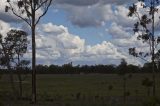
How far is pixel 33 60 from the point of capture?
4784 centimetres

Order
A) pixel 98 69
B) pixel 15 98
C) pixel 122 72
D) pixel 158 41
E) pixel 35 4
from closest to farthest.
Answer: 1. pixel 158 41
2. pixel 35 4
3. pixel 15 98
4. pixel 122 72
5. pixel 98 69

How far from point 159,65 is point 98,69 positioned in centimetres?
14758

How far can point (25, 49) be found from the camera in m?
57.2

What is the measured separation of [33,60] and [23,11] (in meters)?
4.89

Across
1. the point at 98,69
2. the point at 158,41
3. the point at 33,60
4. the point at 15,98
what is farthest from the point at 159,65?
the point at 98,69

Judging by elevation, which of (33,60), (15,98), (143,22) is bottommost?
(15,98)

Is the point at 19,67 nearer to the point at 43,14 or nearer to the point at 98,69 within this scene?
the point at 43,14

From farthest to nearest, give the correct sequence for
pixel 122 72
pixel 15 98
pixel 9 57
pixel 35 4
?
1. pixel 122 72
2. pixel 9 57
3. pixel 15 98
4. pixel 35 4

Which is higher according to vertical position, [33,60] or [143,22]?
[143,22]

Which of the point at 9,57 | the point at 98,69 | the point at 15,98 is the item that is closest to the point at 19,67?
the point at 9,57

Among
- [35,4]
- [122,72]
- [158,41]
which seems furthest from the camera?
[122,72]

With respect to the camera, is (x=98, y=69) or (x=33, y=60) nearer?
(x=33, y=60)

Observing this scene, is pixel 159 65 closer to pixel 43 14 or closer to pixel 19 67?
pixel 43 14

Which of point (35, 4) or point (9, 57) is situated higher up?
point (35, 4)
